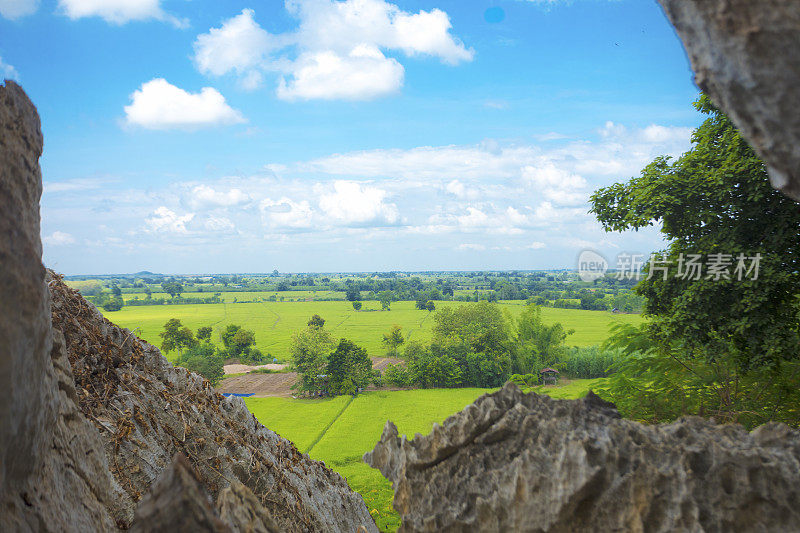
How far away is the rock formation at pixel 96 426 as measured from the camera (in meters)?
3.28

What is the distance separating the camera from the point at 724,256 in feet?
32.6

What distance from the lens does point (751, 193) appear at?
9.66 m

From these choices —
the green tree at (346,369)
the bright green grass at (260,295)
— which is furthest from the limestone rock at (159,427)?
the bright green grass at (260,295)

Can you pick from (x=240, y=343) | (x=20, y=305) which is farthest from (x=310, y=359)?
(x=20, y=305)

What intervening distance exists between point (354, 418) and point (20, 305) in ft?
127

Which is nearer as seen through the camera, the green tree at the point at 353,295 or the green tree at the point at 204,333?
the green tree at the point at 204,333

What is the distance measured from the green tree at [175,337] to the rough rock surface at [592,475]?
49.9 m

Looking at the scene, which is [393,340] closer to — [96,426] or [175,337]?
[175,337]

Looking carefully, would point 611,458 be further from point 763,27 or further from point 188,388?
point 188,388

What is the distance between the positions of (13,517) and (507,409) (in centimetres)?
423

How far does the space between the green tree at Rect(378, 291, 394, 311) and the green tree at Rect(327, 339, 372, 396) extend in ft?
143

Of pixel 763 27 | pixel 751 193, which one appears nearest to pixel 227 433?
pixel 763 27

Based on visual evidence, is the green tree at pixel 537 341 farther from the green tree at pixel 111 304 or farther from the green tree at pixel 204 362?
the green tree at pixel 111 304

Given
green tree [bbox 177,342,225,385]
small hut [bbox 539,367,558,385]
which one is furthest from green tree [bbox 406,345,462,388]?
green tree [bbox 177,342,225,385]
